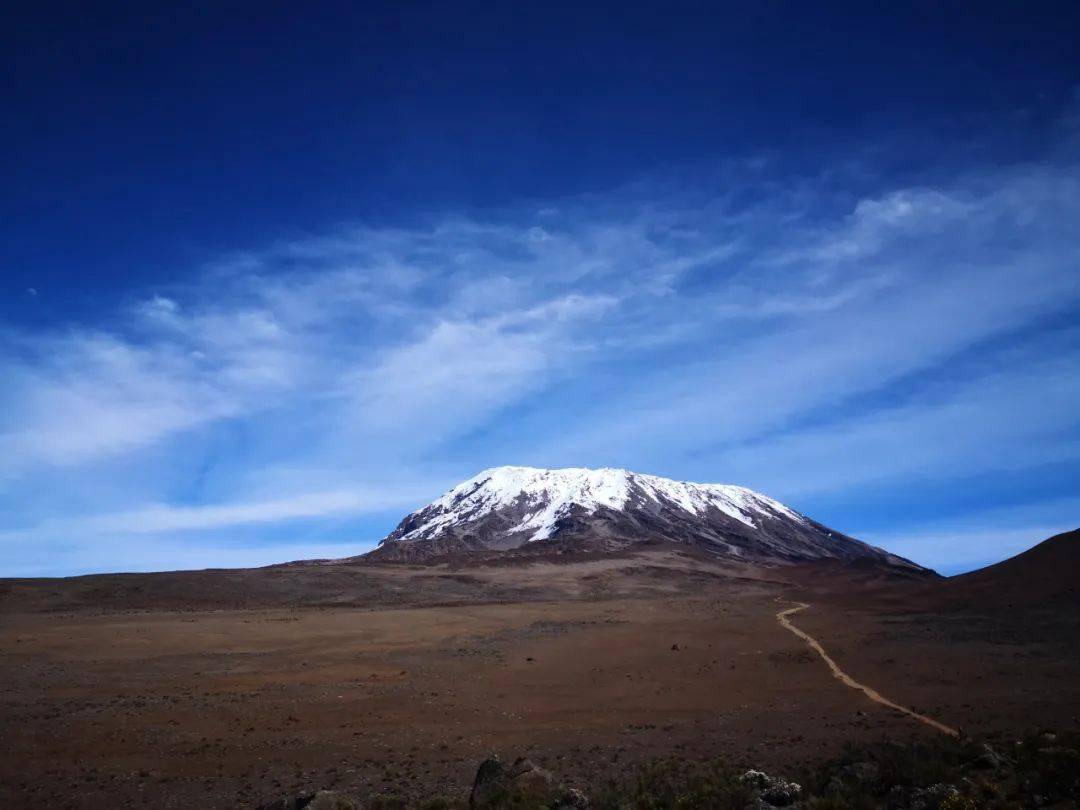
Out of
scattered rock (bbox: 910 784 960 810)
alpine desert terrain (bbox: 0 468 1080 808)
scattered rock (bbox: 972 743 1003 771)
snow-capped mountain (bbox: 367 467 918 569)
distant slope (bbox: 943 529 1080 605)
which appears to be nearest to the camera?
scattered rock (bbox: 910 784 960 810)

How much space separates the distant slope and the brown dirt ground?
2.95 metres

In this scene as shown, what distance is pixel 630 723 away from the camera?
70.9 ft

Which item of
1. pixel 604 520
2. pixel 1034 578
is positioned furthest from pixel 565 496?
pixel 1034 578

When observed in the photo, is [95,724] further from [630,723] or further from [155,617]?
[155,617]

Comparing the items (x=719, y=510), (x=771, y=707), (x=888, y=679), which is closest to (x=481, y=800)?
(x=771, y=707)

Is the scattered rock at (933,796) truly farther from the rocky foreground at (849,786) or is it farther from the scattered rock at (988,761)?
the scattered rock at (988,761)

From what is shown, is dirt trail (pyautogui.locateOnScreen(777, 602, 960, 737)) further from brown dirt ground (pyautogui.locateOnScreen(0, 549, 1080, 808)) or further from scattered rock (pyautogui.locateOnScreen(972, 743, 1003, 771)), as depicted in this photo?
scattered rock (pyautogui.locateOnScreen(972, 743, 1003, 771))

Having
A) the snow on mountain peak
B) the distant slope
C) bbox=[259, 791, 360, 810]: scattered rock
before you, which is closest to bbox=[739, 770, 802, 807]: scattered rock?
bbox=[259, 791, 360, 810]: scattered rock

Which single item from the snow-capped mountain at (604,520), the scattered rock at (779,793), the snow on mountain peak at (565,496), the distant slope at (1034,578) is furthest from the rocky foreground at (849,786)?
the snow on mountain peak at (565,496)

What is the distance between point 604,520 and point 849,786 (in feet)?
440

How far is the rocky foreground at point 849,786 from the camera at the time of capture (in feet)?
36.8

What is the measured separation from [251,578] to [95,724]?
5192cm

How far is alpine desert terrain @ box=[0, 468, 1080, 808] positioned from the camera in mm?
17531

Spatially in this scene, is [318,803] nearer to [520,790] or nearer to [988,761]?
[520,790]
